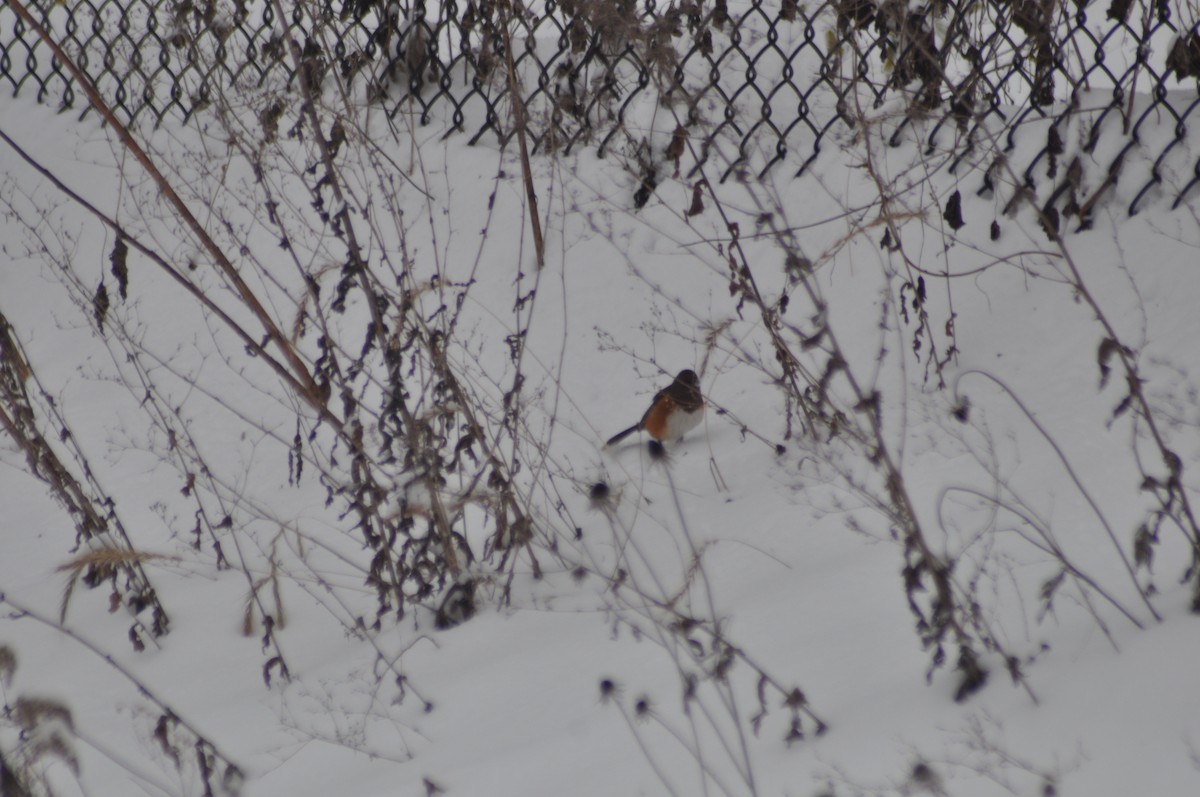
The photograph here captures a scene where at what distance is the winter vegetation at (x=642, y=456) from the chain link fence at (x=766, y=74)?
3 centimetres

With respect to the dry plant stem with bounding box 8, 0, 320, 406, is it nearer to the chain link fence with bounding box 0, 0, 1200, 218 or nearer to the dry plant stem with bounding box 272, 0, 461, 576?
the dry plant stem with bounding box 272, 0, 461, 576

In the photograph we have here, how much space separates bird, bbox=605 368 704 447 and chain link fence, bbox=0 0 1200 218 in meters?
0.66

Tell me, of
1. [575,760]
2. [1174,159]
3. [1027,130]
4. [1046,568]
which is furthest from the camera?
[1027,130]

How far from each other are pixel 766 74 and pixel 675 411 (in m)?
1.91

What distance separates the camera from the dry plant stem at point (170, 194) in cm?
200

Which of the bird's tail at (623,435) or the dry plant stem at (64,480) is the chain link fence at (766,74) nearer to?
the bird's tail at (623,435)

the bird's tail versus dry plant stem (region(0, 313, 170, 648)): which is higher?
the bird's tail

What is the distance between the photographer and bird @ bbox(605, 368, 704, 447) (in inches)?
126

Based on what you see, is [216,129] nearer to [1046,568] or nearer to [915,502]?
[915,502]

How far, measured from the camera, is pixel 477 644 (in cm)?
269

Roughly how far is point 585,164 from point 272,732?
261 cm

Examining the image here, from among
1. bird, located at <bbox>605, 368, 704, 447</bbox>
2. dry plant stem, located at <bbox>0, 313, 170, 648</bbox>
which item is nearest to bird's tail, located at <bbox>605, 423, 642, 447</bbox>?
bird, located at <bbox>605, 368, 704, 447</bbox>

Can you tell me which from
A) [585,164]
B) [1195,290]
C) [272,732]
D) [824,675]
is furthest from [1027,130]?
[272,732]

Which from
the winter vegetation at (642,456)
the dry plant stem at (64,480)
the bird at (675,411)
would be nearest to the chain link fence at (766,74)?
the winter vegetation at (642,456)
